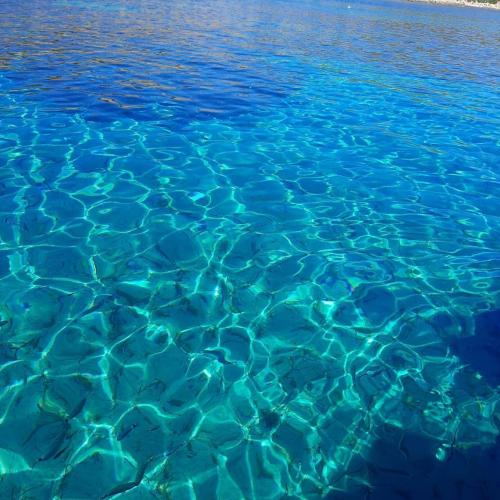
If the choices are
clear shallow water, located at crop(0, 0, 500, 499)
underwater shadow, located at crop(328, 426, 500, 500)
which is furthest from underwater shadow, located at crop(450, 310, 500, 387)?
underwater shadow, located at crop(328, 426, 500, 500)

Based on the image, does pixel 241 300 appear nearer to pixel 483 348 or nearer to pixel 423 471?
pixel 423 471

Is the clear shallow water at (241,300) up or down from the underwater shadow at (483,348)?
down

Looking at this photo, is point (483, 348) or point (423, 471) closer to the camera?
point (423, 471)

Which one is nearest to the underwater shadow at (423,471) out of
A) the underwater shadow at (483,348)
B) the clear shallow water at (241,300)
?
the clear shallow water at (241,300)

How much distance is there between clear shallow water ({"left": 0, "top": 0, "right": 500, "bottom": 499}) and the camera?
371 centimetres

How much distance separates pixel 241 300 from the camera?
5426 mm

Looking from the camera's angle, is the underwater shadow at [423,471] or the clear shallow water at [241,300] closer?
the underwater shadow at [423,471]

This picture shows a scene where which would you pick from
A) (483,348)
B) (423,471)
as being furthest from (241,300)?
(483,348)

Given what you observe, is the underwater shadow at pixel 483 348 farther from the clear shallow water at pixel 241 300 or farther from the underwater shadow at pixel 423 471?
the underwater shadow at pixel 423 471

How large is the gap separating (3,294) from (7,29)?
802 inches

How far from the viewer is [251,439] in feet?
12.6

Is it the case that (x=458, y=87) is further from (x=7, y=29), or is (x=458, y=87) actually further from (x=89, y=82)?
(x=7, y=29)

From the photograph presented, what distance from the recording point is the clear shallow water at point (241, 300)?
371 cm

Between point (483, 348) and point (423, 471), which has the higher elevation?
point (483, 348)
